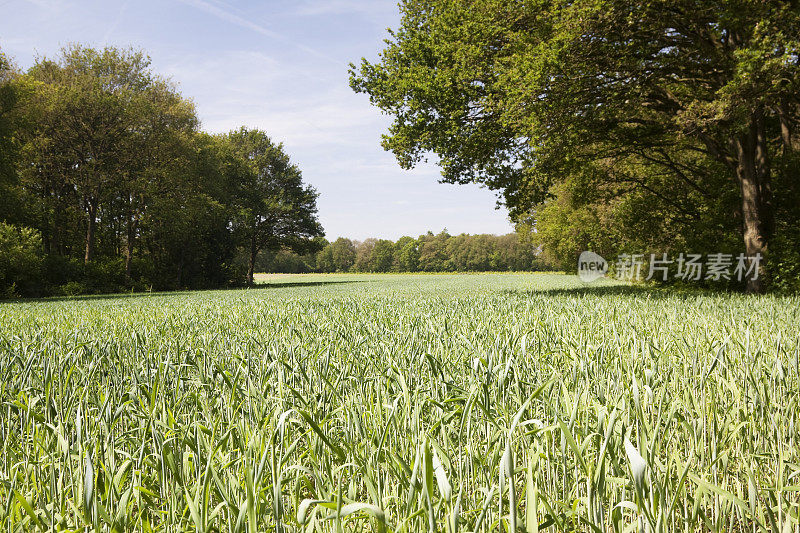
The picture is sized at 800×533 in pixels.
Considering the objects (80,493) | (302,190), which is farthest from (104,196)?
(80,493)

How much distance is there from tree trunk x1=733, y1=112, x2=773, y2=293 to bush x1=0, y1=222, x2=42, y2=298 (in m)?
27.9

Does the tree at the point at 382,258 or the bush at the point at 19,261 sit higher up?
the tree at the point at 382,258

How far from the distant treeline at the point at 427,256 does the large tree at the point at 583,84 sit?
10527 centimetres

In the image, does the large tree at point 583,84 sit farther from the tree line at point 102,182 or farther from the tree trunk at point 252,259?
the tree trunk at point 252,259

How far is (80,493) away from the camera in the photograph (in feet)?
5.57

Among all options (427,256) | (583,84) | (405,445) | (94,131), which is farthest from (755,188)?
(427,256)

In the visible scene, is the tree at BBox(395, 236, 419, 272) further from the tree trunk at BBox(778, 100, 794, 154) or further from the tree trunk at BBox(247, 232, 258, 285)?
the tree trunk at BBox(778, 100, 794, 154)

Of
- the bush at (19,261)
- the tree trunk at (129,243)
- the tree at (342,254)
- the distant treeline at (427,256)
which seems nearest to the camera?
the bush at (19,261)

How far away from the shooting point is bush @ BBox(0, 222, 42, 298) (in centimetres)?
1936

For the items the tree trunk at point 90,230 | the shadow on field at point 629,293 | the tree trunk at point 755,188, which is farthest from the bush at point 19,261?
the tree trunk at point 755,188

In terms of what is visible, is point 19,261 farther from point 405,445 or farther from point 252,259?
point 405,445

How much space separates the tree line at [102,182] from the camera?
22.8m

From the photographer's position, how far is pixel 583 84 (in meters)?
Result: 11.2

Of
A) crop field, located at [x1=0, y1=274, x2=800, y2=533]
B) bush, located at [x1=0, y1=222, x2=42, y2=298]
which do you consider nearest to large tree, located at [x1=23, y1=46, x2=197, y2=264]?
bush, located at [x1=0, y1=222, x2=42, y2=298]
